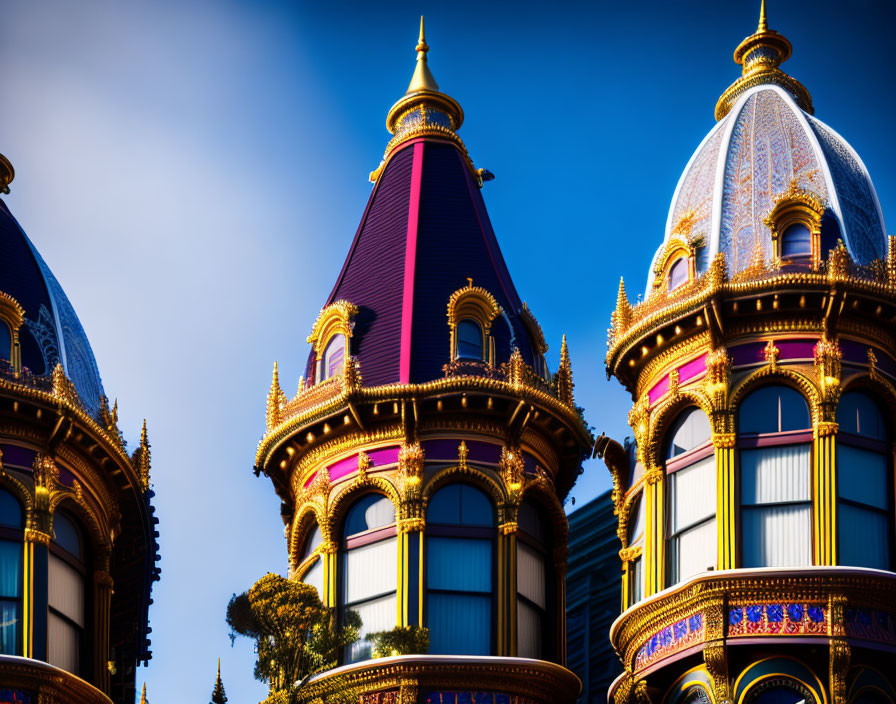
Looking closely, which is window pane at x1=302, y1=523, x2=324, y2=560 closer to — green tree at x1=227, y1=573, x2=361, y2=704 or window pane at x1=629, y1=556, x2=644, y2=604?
green tree at x1=227, y1=573, x2=361, y2=704

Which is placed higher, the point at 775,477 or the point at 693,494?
the point at 775,477

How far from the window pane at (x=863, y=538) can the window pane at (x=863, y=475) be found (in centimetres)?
29

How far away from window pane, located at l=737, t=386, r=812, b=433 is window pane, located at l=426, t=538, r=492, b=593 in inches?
273

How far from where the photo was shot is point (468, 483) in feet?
180

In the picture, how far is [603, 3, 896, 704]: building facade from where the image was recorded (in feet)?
160

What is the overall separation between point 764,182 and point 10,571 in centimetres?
2003

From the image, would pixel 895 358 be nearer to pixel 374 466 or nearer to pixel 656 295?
pixel 656 295

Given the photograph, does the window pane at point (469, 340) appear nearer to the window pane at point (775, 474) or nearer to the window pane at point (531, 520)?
the window pane at point (531, 520)

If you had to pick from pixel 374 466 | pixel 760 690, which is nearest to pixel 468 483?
pixel 374 466

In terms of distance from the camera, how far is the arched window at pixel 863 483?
164 feet

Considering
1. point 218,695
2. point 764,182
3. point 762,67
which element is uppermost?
point 762,67

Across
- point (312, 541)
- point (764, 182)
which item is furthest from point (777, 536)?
point (312, 541)

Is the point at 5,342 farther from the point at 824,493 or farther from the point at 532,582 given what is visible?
the point at 824,493

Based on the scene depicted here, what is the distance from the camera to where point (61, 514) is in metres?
55.9
